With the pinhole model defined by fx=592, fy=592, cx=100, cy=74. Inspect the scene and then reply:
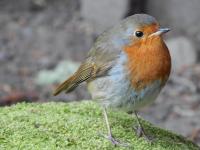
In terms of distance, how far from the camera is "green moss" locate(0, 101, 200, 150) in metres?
3.44

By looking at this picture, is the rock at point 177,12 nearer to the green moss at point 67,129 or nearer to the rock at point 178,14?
the rock at point 178,14

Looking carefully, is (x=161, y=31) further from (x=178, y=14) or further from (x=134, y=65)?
(x=178, y=14)

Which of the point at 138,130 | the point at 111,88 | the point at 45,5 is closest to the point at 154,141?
the point at 138,130

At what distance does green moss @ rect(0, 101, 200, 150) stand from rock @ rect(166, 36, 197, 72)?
12.1 feet

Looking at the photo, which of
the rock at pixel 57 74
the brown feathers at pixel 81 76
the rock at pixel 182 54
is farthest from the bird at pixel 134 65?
the rock at pixel 182 54

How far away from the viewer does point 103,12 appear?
852 cm

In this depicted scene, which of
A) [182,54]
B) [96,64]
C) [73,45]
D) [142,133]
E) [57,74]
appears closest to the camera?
[142,133]

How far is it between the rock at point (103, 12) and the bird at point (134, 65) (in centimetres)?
437

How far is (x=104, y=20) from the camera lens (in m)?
8.57

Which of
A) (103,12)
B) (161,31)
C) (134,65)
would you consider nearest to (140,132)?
(134,65)

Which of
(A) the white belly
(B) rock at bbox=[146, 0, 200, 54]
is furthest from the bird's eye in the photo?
(B) rock at bbox=[146, 0, 200, 54]

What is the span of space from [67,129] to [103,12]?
502cm

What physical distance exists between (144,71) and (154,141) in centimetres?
47

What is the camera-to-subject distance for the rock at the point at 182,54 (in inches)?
313
